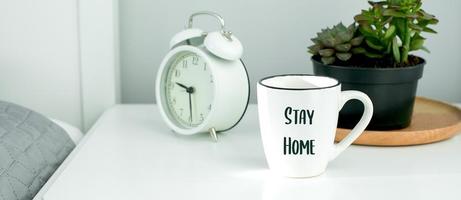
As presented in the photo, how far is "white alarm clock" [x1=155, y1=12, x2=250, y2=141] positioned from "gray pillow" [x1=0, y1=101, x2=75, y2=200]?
15cm

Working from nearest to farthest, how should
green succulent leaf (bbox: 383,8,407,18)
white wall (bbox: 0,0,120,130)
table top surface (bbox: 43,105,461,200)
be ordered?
1. table top surface (bbox: 43,105,461,200)
2. green succulent leaf (bbox: 383,8,407,18)
3. white wall (bbox: 0,0,120,130)

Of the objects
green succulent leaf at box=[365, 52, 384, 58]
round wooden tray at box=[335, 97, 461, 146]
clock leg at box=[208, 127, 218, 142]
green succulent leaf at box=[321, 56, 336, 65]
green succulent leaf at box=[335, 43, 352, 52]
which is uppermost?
green succulent leaf at box=[335, 43, 352, 52]

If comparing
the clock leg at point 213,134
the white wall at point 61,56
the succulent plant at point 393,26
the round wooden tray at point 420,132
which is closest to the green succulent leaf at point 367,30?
the succulent plant at point 393,26

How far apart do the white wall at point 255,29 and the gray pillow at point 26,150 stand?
28 centimetres

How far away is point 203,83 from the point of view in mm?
1012

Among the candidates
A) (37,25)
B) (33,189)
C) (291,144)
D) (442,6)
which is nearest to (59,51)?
(37,25)

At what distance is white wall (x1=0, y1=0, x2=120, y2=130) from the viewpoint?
3.88 ft

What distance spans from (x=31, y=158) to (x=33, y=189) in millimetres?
46

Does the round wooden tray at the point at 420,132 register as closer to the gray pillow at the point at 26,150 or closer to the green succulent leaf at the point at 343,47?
the green succulent leaf at the point at 343,47

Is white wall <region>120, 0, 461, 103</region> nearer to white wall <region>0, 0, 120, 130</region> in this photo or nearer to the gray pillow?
white wall <region>0, 0, 120, 130</region>

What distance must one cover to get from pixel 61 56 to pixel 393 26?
52cm

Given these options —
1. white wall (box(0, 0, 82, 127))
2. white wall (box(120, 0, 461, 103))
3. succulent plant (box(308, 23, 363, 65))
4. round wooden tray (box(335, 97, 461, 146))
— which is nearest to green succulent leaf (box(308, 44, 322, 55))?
succulent plant (box(308, 23, 363, 65))

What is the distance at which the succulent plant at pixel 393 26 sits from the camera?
960 millimetres

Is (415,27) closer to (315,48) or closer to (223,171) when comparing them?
(315,48)
